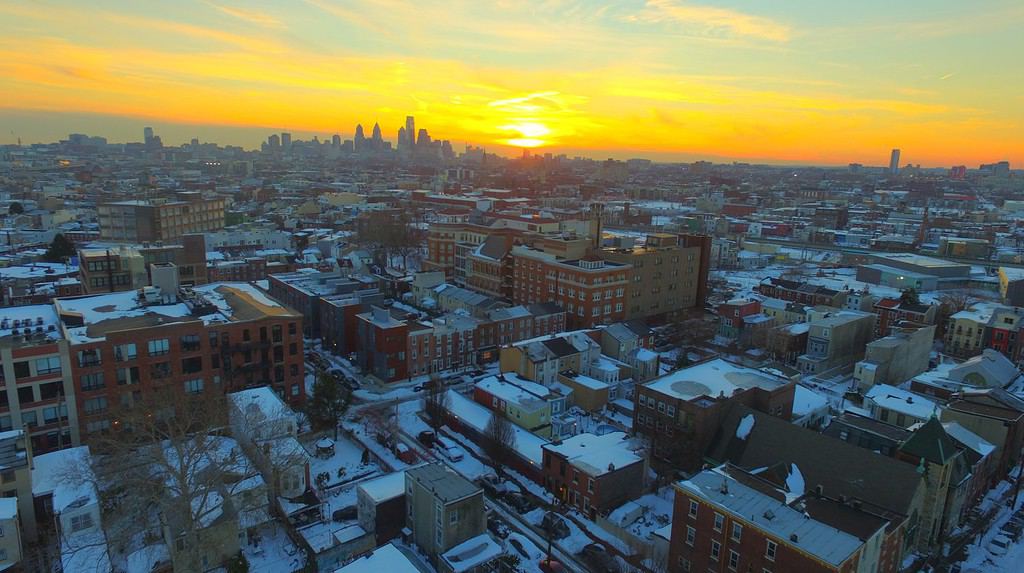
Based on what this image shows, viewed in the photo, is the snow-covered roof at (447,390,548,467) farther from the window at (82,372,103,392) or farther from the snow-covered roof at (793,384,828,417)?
the window at (82,372,103,392)

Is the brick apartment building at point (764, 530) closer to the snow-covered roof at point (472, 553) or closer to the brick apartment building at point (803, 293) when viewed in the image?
the snow-covered roof at point (472, 553)

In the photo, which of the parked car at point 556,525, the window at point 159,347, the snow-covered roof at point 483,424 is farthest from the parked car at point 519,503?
the window at point 159,347

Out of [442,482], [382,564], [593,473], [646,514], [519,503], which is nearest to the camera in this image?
[382,564]

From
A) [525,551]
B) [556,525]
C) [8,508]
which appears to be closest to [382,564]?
[525,551]

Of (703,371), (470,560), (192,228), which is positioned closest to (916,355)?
(703,371)

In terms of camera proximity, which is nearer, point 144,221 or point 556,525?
point 556,525

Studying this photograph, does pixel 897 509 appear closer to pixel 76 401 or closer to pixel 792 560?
pixel 792 560

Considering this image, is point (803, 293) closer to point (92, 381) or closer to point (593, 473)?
point (593, 473)
